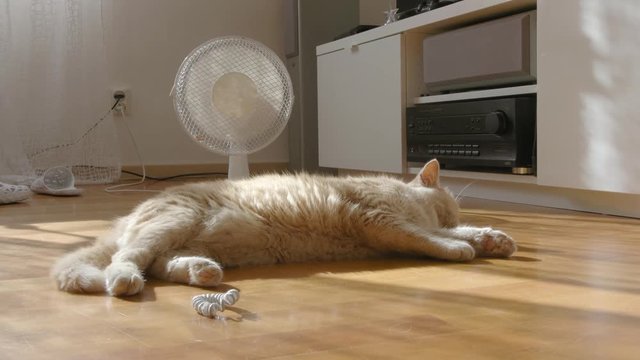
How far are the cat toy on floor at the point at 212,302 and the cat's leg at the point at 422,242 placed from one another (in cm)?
49

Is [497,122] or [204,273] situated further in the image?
[497,122]

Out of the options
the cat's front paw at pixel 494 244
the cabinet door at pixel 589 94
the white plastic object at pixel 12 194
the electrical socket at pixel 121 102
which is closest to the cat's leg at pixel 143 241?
the cat's front paw at pixel 494 244

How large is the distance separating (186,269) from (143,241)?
0.11m

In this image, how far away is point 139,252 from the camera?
1.42 metres

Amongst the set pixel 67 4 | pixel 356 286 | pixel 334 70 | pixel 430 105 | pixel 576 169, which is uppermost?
pixel 67 4

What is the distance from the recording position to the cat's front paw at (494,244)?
1.70 meters

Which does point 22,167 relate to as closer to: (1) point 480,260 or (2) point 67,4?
(2) point 67,4

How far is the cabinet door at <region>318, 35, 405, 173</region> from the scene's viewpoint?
11.8 ft

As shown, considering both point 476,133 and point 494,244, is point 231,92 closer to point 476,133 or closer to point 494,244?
point 476,133

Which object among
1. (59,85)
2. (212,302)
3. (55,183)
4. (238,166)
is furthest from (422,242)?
(59,85)

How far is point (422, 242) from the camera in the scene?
5.40 ft

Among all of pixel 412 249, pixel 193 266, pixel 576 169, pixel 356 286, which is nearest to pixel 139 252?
pixel 193 266

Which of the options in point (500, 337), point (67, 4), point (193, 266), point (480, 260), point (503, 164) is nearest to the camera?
point (500, 337)

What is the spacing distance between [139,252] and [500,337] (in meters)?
0.74
